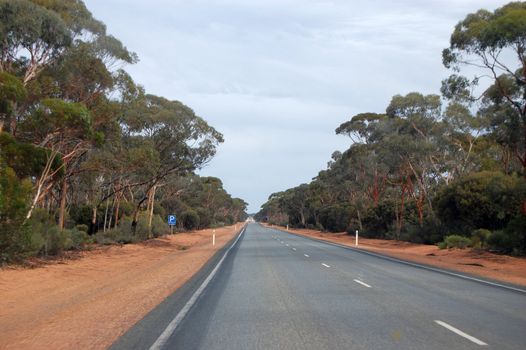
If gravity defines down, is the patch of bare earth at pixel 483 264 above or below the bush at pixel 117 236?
below

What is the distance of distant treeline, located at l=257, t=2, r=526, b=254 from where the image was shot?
98.7ft

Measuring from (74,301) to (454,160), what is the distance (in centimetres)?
4390

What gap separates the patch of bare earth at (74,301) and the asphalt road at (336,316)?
1.91 feet

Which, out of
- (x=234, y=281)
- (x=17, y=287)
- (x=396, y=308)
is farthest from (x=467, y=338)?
(x=17, y=287)

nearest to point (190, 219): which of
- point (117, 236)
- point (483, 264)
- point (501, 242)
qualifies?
point (117, 236)

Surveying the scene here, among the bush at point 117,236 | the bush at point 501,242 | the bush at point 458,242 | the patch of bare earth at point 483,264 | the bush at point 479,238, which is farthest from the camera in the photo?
the bush at point 117,236

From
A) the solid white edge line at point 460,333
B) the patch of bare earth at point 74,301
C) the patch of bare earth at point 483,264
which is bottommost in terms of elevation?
the patch of bare earth at point 74,301

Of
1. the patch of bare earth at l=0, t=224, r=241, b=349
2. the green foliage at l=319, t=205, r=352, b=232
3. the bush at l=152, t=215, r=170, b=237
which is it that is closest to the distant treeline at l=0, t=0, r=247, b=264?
the patch of bare earth at l=0, t=224, r=241, b=349

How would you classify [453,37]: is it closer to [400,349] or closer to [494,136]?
[494,136]

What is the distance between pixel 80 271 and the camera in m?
22.8

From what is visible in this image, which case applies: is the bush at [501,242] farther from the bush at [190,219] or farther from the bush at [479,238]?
the bush at [190,219]

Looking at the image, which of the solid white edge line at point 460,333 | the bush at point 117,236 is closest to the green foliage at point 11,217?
the solid white edge line at point 460,333

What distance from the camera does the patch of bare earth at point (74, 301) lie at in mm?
8867

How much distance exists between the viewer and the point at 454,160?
169ft
